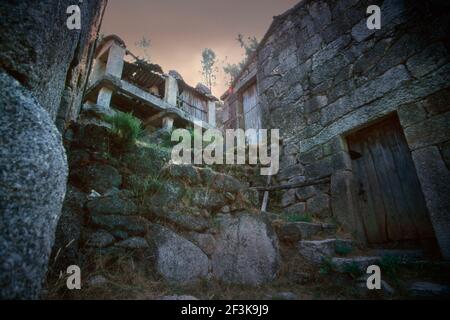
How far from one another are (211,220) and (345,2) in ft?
15.1

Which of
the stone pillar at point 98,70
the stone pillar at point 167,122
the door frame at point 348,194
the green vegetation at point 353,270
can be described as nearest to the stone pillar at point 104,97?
the stone pillar at point 98,70

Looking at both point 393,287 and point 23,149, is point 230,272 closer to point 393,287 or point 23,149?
point 393,287

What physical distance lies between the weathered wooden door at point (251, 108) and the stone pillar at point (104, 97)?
5.81 m

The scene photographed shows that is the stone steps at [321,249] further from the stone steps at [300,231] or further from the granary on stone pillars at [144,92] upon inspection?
the granary on stone pillars at [144,92]

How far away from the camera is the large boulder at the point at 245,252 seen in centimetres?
236

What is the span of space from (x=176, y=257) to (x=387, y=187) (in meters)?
3.11

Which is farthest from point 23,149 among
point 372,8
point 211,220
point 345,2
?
point 345,2

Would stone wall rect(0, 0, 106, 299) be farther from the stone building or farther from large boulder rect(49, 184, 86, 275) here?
the stone building

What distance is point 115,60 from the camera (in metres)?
10.8

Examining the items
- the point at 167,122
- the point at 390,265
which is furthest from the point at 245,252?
the point at 167,122

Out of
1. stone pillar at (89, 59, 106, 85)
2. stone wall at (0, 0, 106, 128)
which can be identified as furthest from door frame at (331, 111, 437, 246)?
stone pillar at (89, 59, 106, 85)

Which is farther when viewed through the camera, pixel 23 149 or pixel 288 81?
pixel 288 81

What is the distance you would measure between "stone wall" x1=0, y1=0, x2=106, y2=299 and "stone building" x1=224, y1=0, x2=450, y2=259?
11.8 ft

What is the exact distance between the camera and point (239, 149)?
17.1 feet
